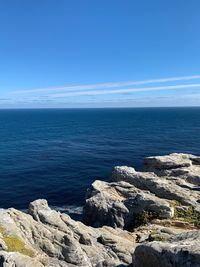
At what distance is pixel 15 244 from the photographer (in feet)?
85.4

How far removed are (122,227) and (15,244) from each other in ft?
71.8

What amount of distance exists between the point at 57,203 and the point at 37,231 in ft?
109

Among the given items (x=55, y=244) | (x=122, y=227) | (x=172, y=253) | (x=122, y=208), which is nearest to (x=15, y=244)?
(x=55, y=244)

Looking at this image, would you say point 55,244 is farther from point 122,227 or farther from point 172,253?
point 122,227

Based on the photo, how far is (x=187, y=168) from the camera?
64.2m

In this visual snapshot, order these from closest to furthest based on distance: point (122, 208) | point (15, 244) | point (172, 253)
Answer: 1. point (172, 253)
2. point (15, 244)
3. point (122, 208)

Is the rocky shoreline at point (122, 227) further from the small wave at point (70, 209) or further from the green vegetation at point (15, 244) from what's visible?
the small wave at point (70, 209)

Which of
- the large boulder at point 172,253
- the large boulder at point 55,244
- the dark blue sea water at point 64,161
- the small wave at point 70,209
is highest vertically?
the large boulder at point 172,253

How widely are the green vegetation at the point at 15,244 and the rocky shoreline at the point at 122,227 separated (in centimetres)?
6

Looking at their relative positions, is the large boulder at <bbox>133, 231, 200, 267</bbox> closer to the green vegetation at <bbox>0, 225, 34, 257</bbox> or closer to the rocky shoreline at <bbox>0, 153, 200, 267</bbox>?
the rocky shoreline at <bbox>0, 153, 200, 267</bbox>

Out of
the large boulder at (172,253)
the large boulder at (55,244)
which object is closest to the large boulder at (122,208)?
the large boulder at (55,244)

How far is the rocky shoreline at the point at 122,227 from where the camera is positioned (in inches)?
753

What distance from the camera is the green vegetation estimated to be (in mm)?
25292

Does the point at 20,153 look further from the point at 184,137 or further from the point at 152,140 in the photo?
the point at 184,137
